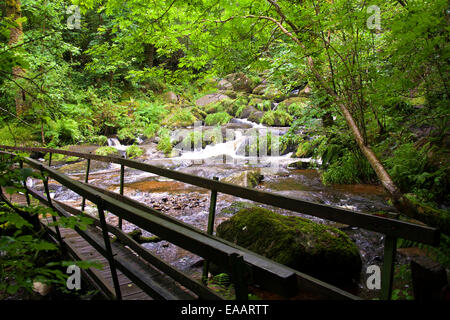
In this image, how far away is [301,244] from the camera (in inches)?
141

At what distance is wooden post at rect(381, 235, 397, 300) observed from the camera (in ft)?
5.59

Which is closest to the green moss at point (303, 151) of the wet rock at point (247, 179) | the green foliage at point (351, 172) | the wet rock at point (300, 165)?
the wet rock at point (300, 165)

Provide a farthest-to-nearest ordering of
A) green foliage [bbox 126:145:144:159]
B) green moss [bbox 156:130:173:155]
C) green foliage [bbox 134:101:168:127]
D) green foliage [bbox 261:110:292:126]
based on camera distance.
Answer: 1. green foliage [bbox 134:101:168:127]
2. green foliage [bbox 261:110:292:126]
3. green moss [bbox 156:130:173:155]
4. green foliage [bbox 126:145:144:159]

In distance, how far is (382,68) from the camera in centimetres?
576

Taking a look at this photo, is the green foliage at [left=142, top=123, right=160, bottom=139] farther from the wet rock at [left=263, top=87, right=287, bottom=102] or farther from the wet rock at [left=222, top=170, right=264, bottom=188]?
the wet rock at [left=222, top=170, right=264, bottom=188]

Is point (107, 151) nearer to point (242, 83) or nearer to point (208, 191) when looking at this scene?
point (208, 191)

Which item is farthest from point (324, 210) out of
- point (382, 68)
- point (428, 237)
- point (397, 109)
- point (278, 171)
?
point (278, 171)

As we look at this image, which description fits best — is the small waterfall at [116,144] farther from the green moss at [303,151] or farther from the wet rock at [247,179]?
the green moss at [303,151]

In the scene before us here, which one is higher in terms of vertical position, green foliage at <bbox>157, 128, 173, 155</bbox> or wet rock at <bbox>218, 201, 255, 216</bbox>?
green foliage at <bbox>157, 128, 173, 155</bbox>

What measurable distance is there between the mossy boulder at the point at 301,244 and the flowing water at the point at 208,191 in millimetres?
802

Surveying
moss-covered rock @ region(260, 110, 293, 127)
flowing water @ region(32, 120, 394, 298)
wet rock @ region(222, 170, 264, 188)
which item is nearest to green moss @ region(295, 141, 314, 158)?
flowing water @ region(32, 120, 394, 298)

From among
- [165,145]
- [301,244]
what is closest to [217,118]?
[165,145]

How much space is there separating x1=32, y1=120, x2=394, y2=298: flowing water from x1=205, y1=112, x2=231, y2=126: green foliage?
3.89 metres

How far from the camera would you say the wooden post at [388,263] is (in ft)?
5.59
